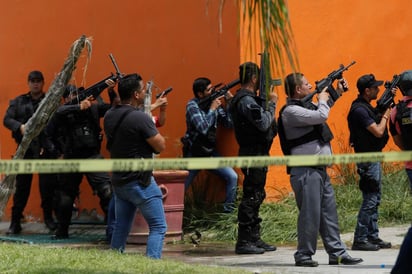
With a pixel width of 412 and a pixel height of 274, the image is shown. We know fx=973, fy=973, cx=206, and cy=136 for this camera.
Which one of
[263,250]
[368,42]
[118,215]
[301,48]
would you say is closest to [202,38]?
[301,48]

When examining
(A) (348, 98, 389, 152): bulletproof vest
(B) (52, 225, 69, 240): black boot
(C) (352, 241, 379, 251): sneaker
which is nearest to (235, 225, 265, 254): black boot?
(C) (352, 241, 379, 251): sneaker

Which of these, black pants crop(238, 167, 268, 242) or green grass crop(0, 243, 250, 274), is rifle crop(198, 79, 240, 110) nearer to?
black pants crop(238, 167, 268, 242)

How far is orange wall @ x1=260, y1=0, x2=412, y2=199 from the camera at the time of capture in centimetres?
1195

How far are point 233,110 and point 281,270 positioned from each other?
189 cm

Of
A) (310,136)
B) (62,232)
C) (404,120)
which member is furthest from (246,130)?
(62,232)

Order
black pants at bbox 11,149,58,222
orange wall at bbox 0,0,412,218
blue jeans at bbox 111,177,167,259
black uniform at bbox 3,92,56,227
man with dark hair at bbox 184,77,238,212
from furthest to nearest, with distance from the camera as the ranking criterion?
black pants at bbox 11,149,58,222
black uniform at bbox 3,92,56,227
orange wall at bbox 0,0,412,218
man with dark hair at bbox 184,77,238,212
blue jeans at bbox 111,177,167,259

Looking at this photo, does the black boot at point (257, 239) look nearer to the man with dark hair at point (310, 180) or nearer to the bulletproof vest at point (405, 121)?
the man with dark hair at point (310, 180)

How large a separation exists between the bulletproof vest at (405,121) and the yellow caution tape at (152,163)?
80.4 inches

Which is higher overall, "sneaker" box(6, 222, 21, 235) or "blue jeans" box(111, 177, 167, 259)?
"blue jeans" box(111, 177, 167, 259)

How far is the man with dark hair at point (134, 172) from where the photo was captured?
8.34 metres

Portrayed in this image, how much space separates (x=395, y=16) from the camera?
12.9 m

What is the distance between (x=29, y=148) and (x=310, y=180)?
15.3ft

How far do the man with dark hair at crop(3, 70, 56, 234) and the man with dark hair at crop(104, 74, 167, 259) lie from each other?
3.63m

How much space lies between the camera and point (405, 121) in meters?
9.01
